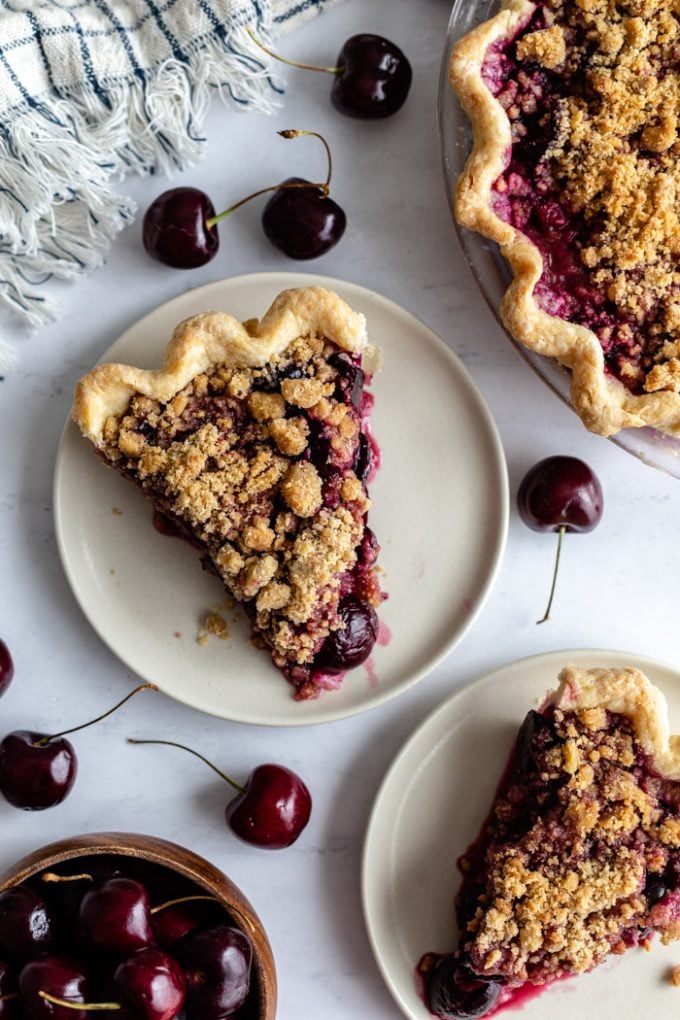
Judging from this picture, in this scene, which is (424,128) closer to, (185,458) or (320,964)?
(185,458)

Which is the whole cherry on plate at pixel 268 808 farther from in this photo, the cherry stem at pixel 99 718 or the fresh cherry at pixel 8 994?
the fresh cherry at pixel 8 994

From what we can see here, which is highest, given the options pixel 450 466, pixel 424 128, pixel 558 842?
pixel 424 128

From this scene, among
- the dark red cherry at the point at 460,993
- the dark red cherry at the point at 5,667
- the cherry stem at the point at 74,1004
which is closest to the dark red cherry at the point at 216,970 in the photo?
the cherry stem at the point at 74,1004

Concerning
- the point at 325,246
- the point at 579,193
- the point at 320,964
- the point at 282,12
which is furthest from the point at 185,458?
the point at 320,964

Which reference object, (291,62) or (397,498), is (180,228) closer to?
(291,62)

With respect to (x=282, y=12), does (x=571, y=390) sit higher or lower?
lower

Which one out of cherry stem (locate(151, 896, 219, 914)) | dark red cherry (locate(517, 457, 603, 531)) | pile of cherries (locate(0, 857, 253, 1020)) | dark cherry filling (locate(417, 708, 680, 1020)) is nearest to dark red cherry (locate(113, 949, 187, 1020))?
pile of cherries (locate(0, 857, 253, 1020))
